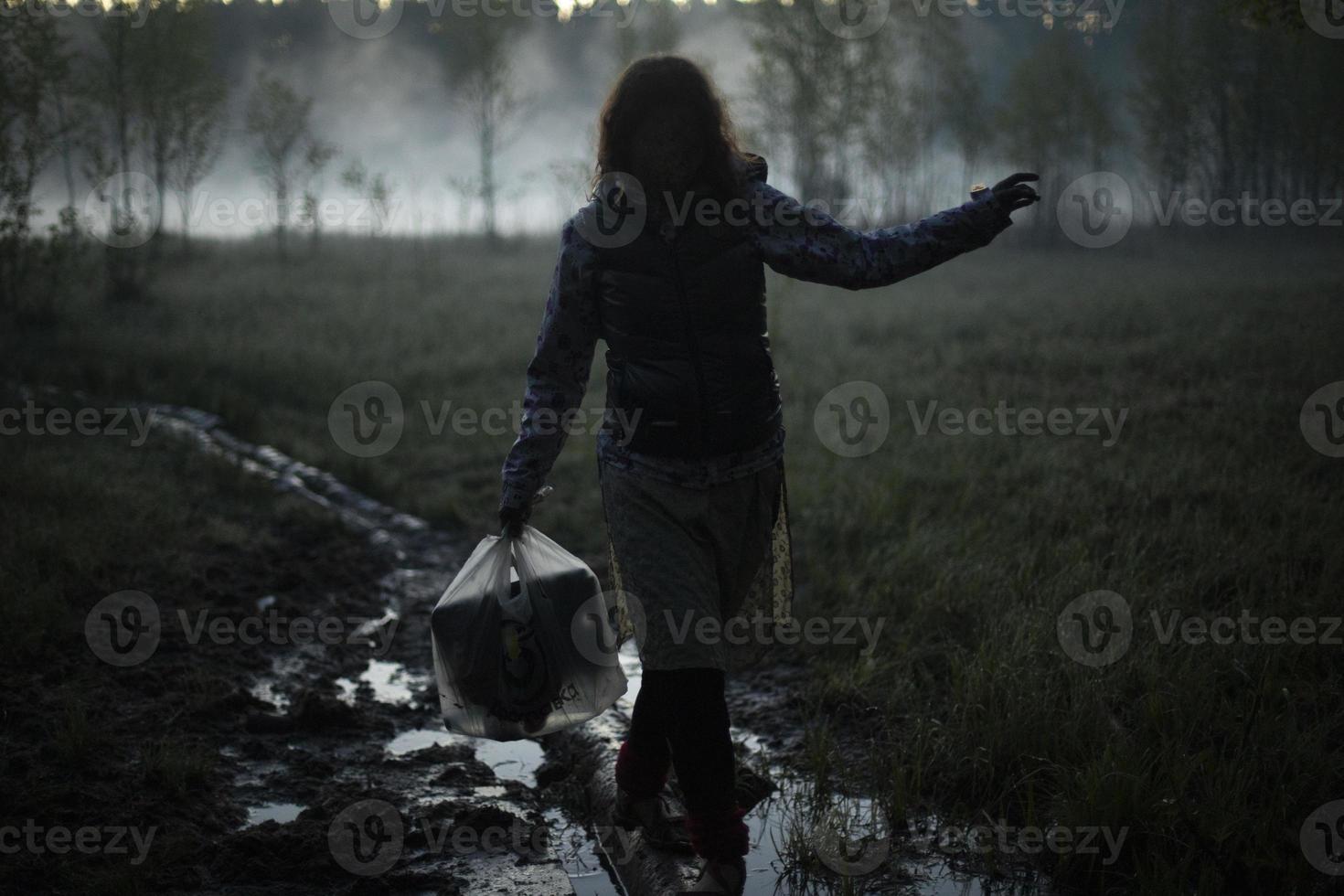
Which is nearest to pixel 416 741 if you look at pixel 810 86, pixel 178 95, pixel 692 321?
pixel 692 321

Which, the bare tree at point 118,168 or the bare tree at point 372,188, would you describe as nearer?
the bare tree at point 118,168

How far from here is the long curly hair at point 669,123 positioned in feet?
9.63

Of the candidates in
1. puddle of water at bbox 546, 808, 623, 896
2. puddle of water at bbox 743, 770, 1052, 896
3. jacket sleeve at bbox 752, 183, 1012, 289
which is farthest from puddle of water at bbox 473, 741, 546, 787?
jacket sleeve at bbox 752, 183, 1012, 289

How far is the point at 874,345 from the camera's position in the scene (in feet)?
44.7

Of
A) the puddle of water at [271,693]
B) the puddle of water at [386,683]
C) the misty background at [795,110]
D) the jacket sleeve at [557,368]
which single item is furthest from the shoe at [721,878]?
the misty background at [795,110]

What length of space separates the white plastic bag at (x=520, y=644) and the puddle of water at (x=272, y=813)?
106cm

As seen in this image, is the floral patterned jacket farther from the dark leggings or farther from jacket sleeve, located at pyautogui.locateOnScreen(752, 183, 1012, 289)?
the dark leggings

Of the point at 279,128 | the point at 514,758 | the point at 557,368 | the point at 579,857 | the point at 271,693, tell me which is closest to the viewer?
the point at 557,368

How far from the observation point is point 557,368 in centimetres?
316

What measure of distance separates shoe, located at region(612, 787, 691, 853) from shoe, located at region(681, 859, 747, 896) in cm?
36

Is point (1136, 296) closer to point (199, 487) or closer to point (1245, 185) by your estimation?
point (199, 487)

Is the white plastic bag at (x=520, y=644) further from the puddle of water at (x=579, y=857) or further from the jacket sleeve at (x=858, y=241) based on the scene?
the jacket sleeve at (x=858, y=241)

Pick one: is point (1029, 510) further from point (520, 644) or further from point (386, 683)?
point (520, 644)

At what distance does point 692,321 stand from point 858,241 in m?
0.54
